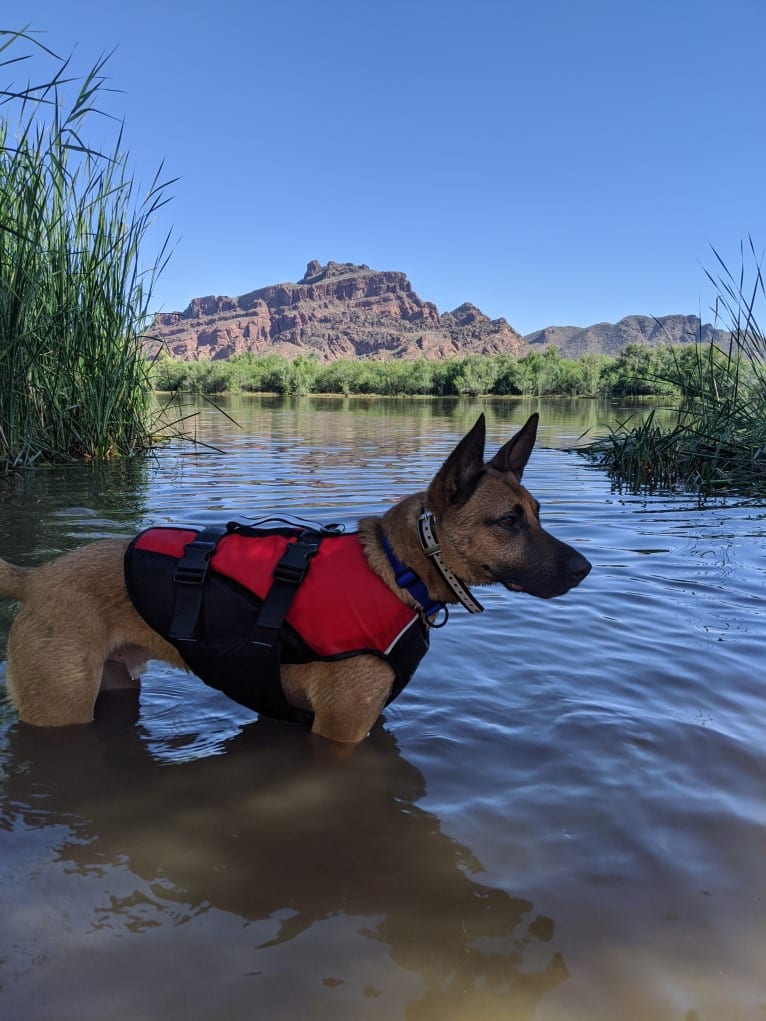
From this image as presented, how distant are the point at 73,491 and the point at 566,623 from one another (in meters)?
7.57

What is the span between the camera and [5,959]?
2342 millimetres

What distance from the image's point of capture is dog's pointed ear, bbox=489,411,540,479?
418cm

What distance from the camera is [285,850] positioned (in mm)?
3029

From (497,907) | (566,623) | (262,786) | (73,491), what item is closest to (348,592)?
(262,786)

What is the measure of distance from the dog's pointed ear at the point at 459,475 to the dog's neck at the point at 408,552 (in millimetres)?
122

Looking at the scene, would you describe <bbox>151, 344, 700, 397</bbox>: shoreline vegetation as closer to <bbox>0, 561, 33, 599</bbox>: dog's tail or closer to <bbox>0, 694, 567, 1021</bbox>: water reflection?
<bbox>0, 561, 33, 599</bbox>: dog's tail

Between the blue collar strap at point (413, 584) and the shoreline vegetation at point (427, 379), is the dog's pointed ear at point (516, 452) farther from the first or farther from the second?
the shoreline vegetation at point (427, 379)

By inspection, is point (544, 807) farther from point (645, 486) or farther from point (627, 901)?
point (645, 486)

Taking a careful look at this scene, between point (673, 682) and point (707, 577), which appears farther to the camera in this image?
point (707, 577)

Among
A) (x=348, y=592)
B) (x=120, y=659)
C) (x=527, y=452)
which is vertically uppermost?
(x=527, y=452)

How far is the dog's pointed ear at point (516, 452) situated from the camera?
4176 mm

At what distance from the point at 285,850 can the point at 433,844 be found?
0.61 meters

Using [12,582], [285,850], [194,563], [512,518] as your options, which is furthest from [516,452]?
[12,582]

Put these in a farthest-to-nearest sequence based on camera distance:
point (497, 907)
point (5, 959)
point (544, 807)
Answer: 1. point (544, 807)
2. point (497, 907)
3. point (5, 959)
